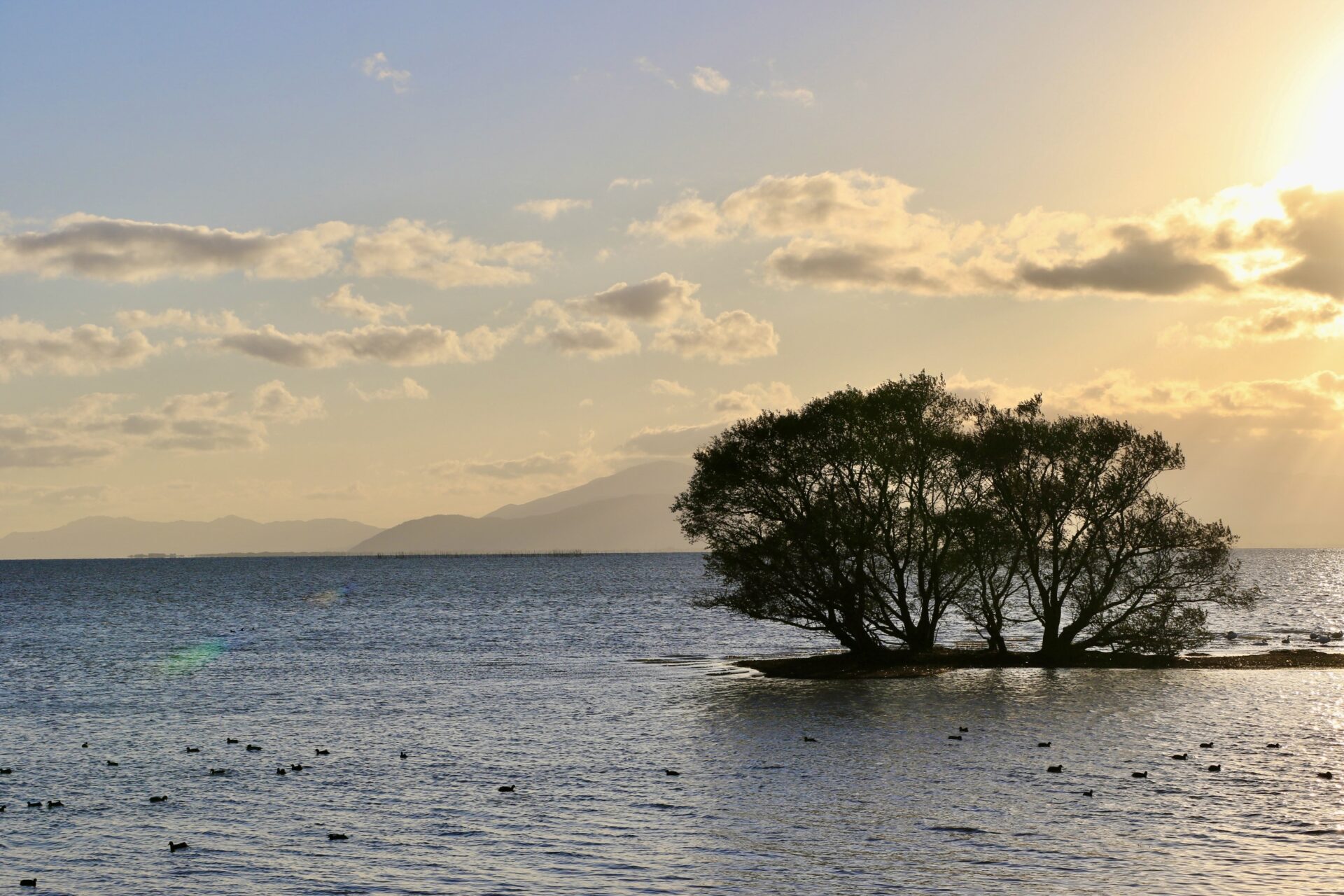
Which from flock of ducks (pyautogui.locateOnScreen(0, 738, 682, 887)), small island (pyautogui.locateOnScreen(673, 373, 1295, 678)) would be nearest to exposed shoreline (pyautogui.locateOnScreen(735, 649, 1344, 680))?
small island (pyautogui.locateOnScreen(673, 373, 1295, 678))

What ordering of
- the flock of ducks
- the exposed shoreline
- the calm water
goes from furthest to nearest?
the exposed shoreline, the flock of ducks, the calm water

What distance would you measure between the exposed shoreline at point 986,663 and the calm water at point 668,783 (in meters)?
3.59

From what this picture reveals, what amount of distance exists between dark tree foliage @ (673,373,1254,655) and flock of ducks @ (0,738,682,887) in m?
30.0

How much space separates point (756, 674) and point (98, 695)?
40163mm

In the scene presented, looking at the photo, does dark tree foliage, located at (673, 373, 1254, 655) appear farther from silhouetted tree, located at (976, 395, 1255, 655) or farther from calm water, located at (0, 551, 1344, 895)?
calm water, located at (0, 551, 1344, 895)

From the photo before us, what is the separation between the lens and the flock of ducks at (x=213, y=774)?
32.4 metres

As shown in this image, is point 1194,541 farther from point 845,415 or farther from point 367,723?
point 367,723

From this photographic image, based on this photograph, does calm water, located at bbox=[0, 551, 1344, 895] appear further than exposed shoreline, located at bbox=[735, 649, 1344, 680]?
No

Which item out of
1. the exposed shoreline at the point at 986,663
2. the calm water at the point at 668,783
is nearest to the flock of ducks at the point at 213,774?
the calm water at the point at 668,783

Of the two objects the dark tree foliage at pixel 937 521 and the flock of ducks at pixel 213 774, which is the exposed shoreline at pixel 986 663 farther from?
the flock of ducks at pixel 213 774

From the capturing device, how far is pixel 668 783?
132ft

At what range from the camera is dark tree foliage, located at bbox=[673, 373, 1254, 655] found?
78.2 m

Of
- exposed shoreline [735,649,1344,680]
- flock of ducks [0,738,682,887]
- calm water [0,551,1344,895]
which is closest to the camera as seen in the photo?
calm water [0,551,1344,895]

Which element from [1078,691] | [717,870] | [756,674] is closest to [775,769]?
[717,870]
